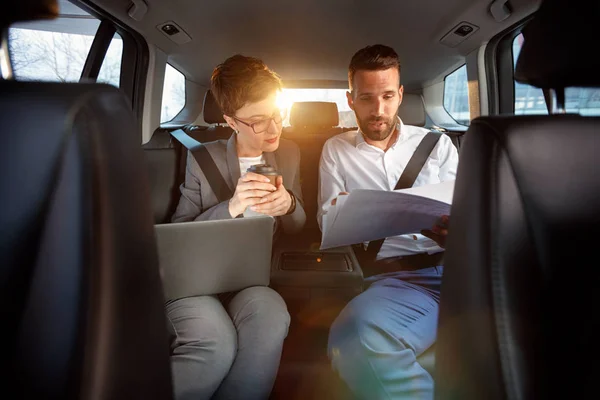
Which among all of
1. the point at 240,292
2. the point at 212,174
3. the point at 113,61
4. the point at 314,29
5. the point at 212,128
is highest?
the point at 314,29

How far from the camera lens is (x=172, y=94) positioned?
2.86 metres

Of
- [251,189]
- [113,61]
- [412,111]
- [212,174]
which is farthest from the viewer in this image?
[412,111]

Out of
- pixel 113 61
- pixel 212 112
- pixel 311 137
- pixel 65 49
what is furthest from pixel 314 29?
pixel 65 49

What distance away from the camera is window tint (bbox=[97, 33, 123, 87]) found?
212 centimetres

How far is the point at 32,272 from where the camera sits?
1.64 feet

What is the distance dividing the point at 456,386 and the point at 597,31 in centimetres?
58

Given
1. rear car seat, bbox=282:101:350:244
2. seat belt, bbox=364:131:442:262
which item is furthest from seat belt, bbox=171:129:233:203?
seat belt, bbox=364:131:442:262

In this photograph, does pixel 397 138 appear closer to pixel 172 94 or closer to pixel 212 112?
pixel 212 112

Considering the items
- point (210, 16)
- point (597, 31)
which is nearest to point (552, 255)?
point (597, 31)

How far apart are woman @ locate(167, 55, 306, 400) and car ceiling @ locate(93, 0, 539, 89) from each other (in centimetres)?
76

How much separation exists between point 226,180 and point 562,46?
4.31 feet

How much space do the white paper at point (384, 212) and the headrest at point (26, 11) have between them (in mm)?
692

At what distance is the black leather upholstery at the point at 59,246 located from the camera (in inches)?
19.3

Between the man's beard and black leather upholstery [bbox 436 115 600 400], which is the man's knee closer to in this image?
black leather upholstery [bbox 436 115 600 400]
